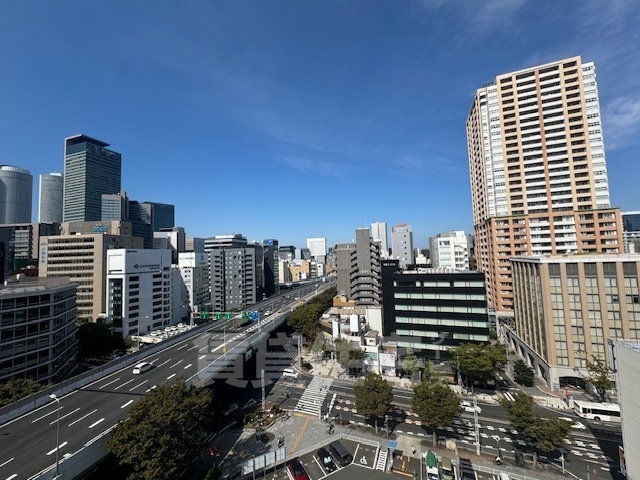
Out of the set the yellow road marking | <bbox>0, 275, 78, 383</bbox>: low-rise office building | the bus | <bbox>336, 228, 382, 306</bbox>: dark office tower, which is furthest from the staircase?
<bbox>336, 228, 382, 306</bbox>: dark office tower

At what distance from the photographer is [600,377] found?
3947cm

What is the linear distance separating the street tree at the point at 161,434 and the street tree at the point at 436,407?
72.9ft

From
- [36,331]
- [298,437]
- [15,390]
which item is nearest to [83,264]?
[36,331]

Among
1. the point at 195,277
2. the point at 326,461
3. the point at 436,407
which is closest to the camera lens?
the point at 326,461

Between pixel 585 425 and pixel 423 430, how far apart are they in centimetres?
1901

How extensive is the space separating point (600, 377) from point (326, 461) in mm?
37522

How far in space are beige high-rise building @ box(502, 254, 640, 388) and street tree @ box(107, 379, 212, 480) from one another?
162ft

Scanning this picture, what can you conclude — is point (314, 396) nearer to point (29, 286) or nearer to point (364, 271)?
point (29, 286)

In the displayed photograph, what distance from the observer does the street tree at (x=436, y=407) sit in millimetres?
31641

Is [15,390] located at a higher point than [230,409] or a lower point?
higher

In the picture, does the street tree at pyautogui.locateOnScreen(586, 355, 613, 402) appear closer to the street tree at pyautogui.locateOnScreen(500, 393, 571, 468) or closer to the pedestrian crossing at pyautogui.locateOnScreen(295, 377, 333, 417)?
the street tree at pyautogui.locateOnScreen(500, 393, 571, 468)

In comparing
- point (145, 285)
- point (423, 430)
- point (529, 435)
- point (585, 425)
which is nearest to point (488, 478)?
point (529, 435)

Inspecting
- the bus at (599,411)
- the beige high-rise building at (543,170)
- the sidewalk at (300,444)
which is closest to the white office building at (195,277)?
the sidewalk at (300,444)

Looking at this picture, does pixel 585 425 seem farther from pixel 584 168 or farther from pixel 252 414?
pixel 584 168
